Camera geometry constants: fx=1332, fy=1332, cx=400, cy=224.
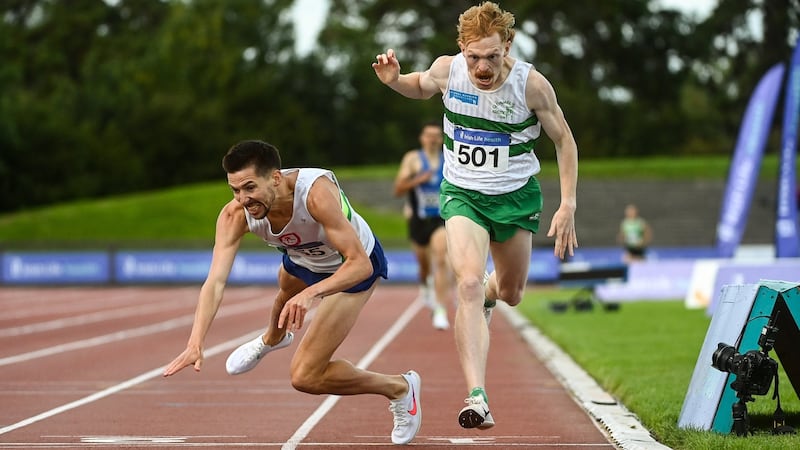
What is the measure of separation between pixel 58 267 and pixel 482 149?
97.7 ft

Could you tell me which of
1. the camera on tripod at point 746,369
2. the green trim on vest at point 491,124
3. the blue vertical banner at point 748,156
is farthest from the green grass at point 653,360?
the green trim on vest at point 491,124

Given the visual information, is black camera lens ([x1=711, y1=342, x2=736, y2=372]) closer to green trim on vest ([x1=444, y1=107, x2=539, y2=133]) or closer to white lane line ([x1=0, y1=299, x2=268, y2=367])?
green trim on vest ([x1=444, y1=107, x2=539, y2=133])

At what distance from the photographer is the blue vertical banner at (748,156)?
2083cm

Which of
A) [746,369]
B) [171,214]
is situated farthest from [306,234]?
[171,214]

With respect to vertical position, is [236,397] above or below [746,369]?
below

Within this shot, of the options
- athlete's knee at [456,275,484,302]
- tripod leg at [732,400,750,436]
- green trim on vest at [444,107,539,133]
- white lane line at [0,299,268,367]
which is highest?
green trim on vest at [444,107,539,133]

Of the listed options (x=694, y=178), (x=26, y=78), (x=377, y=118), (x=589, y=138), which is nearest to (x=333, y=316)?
(x=694, y=178)

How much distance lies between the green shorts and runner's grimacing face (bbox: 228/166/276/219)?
4.31 feet

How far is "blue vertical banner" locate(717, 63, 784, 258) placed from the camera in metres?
20.8

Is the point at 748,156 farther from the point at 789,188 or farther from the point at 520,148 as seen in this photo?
the point at 520,148

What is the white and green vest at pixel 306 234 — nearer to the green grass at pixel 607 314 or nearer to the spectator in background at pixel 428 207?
the green grass at pixel 607 314

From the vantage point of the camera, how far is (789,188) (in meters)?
19.3

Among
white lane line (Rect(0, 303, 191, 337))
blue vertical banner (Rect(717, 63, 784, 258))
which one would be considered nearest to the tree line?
blue vertical banner (Rect(717, 63, 784, 258))

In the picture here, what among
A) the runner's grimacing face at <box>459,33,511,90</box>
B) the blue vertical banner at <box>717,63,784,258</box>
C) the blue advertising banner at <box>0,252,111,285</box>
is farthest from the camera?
the blue advertising banner at <box>0,252,111,285</box>
